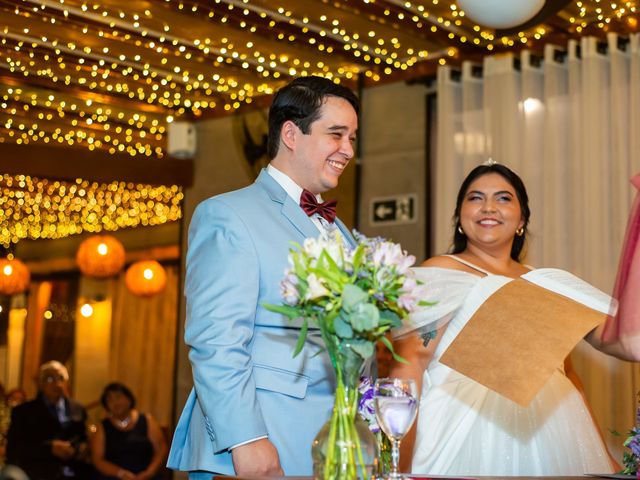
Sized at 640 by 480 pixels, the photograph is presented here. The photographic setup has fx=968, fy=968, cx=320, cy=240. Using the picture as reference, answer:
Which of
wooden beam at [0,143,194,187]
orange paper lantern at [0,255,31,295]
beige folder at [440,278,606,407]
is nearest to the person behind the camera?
beige folder at [440,278,606,407]

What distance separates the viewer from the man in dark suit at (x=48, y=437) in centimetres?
757

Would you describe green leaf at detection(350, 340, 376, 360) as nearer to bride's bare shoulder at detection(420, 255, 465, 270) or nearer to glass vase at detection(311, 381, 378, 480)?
glass vase at detection(311, 381, 378, 480)

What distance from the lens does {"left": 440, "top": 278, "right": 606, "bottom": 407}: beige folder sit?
6.63 ft

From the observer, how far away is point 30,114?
758 centimetres

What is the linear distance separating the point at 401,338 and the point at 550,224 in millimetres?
3111

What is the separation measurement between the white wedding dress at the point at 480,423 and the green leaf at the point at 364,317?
1.38 m

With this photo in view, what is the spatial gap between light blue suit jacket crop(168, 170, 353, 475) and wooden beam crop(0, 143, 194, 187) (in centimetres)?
525

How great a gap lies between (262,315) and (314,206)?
0.37 meters

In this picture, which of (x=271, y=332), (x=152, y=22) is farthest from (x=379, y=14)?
(x=271, y=332)

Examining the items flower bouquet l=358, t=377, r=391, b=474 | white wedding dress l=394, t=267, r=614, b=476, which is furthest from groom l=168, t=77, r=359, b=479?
white wedding dress l=394, t=267, r=614, b=476

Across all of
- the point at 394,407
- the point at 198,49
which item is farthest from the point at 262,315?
the point at 198,49

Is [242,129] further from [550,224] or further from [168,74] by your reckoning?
[550,224]

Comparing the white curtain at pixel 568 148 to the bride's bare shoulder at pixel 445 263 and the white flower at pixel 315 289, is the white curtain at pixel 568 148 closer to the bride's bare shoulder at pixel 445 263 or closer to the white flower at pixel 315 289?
the bride's bare shoulder at pixel 445 263

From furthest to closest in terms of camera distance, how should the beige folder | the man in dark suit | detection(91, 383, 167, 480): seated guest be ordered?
detection(91, 383, 167, 480): seated guest, the man in dark suit, the beige folder
